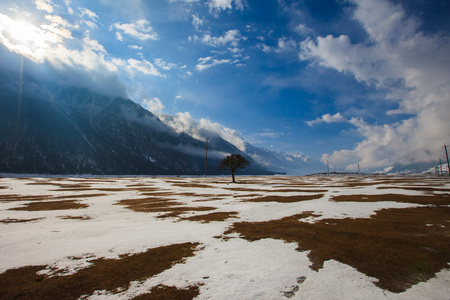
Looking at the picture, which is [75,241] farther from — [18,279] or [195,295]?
[195,295]

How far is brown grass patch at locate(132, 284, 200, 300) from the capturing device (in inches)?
212

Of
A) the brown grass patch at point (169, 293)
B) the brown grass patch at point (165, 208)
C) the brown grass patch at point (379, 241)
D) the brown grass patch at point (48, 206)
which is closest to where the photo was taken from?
the brown grass patch at point (169, 293)

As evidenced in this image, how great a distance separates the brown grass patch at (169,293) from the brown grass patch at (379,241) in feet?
14.3

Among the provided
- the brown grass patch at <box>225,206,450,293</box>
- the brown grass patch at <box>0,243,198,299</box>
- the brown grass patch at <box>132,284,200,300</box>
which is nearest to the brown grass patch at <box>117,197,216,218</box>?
the brown grass patch at <box>225,206,450,293</box>

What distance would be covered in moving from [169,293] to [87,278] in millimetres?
2960

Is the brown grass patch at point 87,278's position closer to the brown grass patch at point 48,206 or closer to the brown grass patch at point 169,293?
the brown grass patch at point 169,293

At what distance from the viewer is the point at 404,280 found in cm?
638

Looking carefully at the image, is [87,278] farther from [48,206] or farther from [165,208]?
[48,206]

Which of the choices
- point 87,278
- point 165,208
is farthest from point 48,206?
point 87,278

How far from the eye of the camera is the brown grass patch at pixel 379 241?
7.02 meters

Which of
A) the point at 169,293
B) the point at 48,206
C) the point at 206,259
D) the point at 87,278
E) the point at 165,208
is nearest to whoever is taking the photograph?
the point at 169,293

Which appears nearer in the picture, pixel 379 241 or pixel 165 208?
pixel 379 241

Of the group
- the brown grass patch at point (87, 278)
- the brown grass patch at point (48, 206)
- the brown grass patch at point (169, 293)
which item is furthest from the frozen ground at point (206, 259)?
the brown grass patch at point (48, 206)

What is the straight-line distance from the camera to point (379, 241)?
32.7 ft
